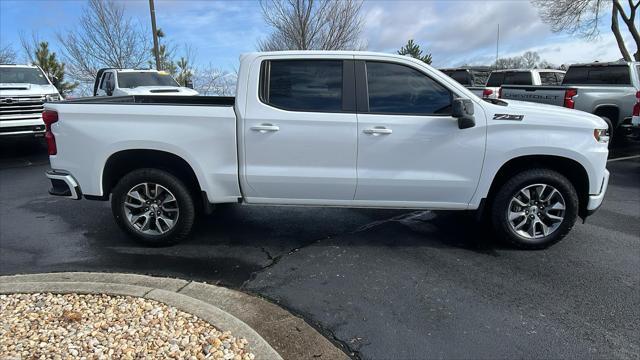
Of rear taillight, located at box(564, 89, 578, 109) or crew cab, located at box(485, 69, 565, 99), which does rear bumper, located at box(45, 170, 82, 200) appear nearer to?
rear taillight, located at box(564, 89, 578, 109)

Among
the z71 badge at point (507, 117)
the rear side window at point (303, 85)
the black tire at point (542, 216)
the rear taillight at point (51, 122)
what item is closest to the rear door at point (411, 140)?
the z71 badge at point (507, 117)

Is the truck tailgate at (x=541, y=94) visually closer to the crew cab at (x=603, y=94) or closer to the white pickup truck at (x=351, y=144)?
the crew cab at (x=603, y=94)

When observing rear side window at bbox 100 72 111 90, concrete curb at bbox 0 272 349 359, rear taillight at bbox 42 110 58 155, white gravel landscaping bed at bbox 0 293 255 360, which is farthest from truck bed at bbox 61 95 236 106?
rear side window at bbox 100 72 111 90

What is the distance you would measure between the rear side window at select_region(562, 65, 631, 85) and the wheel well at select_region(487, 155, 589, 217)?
7.48 m

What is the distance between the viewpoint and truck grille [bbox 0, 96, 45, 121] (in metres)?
10.5

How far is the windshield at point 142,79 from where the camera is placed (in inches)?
557

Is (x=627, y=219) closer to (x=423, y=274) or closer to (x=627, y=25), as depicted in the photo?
(x=423, y=274)

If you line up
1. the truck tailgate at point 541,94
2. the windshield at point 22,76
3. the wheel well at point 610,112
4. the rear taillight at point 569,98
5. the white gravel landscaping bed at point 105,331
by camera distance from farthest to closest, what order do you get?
the windshield at point 22,76 < the wheel well at point 610,112 < the truck tailgate at point 541,94 < the rear taillight at point 569,98 < the white gravel landscaping bed at point 105,331

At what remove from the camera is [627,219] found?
5.82m

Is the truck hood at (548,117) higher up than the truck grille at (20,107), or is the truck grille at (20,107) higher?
the truck hood at (548,117)

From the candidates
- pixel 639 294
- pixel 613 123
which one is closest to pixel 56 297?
pixel 639 294

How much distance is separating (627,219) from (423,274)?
3.26 meters

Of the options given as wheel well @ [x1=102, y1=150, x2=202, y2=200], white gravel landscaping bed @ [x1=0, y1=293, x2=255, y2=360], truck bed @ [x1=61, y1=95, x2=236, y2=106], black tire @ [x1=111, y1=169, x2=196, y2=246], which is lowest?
white gravel landscaping bed @ [x1=0, y1=293, x2=255, y2=360]

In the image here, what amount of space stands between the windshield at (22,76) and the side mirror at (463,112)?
12.0 m
